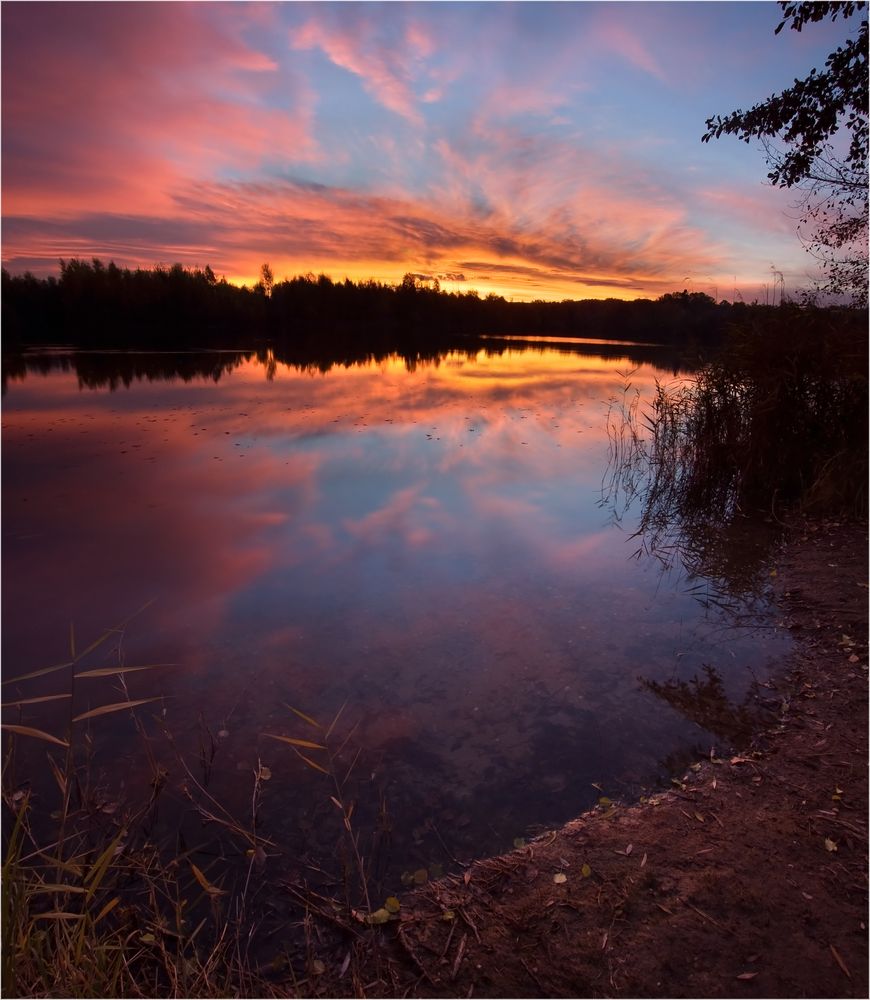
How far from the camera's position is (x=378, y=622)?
17.3 feet

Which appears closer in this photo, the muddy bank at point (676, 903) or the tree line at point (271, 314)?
the muddy bank at point (676, 903)

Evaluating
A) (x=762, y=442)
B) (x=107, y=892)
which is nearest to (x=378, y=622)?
(x=107, y=892)

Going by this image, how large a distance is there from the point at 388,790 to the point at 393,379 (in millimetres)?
23939

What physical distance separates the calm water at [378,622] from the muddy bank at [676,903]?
0.31 metres

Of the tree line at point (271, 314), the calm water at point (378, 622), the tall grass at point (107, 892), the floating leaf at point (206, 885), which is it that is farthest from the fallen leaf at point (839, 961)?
the tree line at point (271, 314)

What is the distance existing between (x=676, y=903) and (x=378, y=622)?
3.31 m

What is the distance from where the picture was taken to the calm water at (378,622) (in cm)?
342

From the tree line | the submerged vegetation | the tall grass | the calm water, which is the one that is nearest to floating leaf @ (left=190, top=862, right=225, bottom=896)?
the tall grass

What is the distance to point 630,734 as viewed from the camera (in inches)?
148

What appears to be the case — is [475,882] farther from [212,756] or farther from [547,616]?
[547,616]

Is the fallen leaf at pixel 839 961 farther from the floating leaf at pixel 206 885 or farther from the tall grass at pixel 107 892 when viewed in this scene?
the floating leaf at pixel 206 885

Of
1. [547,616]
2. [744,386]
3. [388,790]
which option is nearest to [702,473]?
[744,386]

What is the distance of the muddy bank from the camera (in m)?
2.18

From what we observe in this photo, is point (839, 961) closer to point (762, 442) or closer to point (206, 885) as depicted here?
point (206, 885)
